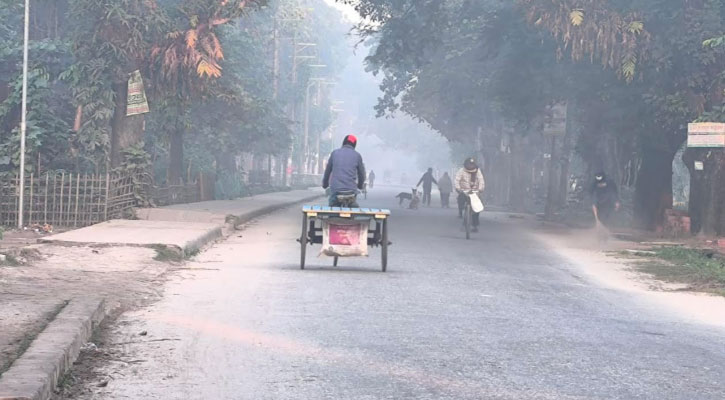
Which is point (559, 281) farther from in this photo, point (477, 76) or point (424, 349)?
point (477, 76)

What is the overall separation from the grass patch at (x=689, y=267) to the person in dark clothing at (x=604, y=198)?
315cm

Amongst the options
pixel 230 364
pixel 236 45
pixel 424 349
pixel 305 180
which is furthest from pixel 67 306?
pixel 305 180

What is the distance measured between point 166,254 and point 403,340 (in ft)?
26.5

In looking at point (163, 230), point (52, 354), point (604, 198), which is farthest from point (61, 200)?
point (52, 354)

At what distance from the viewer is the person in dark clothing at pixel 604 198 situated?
25.5m

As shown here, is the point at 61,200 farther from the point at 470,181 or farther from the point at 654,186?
the point at 654,186

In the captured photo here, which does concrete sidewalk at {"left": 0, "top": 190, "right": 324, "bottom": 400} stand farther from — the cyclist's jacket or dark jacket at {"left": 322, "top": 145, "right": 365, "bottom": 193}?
the cyclist's jacket

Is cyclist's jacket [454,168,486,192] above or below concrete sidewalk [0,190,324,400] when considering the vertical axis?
above

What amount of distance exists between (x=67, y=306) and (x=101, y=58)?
63.3ft

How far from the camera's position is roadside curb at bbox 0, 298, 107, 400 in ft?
20.9

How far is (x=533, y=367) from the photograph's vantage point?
8.26 metres

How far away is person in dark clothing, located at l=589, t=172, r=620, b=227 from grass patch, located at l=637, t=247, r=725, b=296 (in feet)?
10.3

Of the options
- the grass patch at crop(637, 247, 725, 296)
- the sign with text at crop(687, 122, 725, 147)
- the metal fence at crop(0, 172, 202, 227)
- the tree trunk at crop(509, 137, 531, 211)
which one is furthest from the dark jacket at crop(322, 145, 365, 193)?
the tree trunk at crop(509, 137, 531, 211)

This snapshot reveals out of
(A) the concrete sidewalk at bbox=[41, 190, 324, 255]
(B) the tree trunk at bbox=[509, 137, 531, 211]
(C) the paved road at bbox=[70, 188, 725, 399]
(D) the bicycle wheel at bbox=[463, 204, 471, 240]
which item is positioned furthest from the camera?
(B) the tree trunk at bbox=[509, 137, 531, 211]
